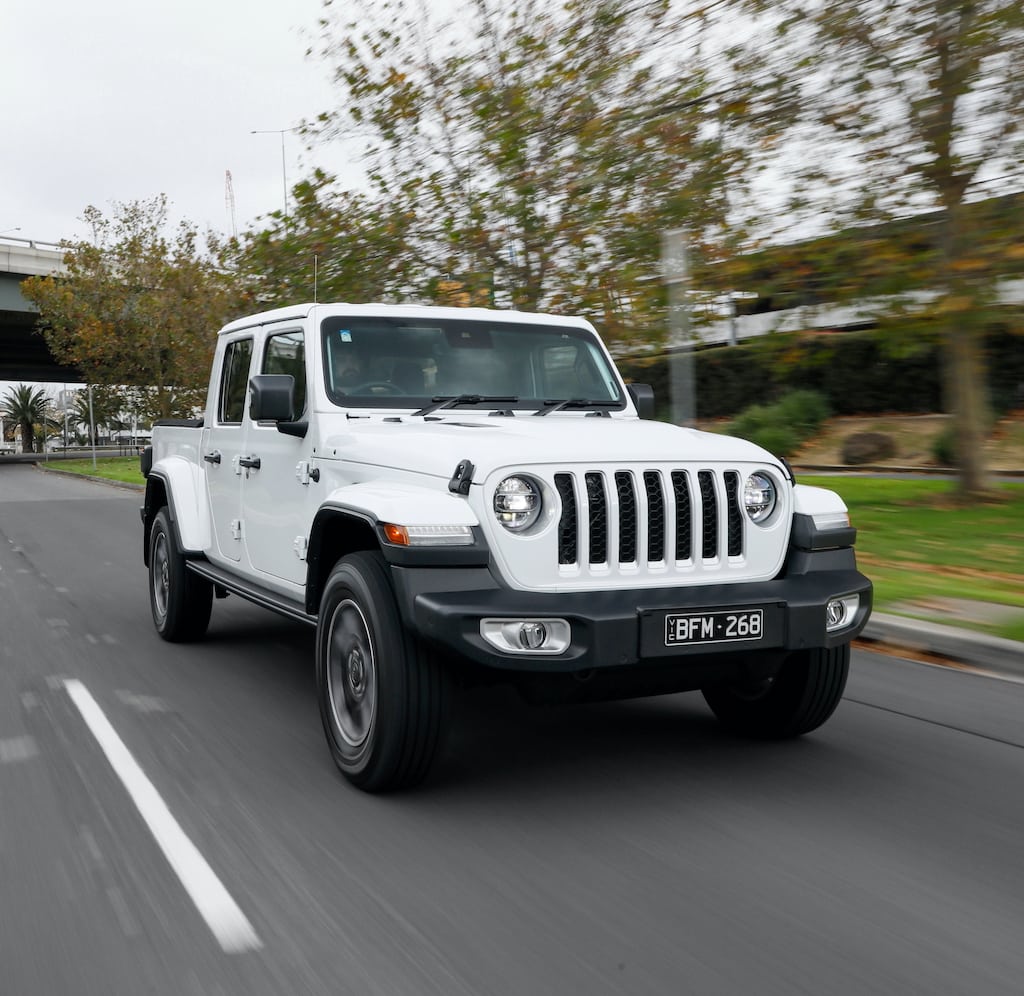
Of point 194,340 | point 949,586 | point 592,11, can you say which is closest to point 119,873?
point 949,586

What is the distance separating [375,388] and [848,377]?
19051mm

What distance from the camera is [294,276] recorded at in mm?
16109

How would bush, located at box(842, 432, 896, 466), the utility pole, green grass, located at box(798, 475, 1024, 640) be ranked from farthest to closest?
1. bush, located at box(842, 432, 896, 466)
2. the utility pole
3. green grass, located at box(798, 475, 1024, 640)

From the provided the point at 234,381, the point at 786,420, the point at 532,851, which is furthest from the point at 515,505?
the point at 786,420

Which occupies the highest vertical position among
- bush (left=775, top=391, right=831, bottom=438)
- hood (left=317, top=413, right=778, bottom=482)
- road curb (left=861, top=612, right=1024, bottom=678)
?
hood (left=317, top=413, right=778, bottom=482)

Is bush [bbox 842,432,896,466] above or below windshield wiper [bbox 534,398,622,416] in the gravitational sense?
below

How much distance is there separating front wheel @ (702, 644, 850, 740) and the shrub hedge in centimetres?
967

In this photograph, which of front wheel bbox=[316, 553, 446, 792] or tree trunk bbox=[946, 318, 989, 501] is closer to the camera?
front wheel bbox=[316, 553, 446, 792]

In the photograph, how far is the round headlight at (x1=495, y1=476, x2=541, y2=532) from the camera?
14.0ft

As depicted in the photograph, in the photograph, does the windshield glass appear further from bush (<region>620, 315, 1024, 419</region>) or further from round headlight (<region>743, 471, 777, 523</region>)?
bush (<region>620, 315, 1024, 419</region>)

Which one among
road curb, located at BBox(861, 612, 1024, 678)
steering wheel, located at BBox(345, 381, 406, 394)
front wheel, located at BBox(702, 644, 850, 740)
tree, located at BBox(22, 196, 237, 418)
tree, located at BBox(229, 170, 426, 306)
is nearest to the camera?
front wheel, located at BBox(702, 644, 850, 740)

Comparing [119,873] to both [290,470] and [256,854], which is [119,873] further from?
[290,470]

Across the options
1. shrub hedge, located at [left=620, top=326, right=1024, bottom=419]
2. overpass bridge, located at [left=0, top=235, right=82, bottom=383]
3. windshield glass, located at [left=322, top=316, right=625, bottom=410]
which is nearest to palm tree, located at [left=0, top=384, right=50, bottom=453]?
overpass bridge, located at [left=0, top=235, right=82, bottom=383]

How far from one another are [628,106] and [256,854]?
1033cm
